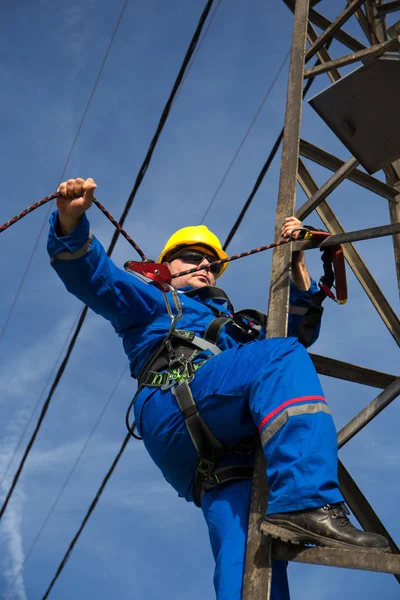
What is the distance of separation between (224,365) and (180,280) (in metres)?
1.45

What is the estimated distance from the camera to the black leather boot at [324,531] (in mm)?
2873

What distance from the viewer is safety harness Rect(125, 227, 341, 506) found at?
3.45 m

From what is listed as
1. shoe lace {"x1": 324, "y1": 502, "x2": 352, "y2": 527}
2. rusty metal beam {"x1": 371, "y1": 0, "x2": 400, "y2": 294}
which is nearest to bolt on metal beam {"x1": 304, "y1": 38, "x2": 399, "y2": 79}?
rusty metal beam {"x1": 371, "y1": 0, "x2": 400, "y2": 294}

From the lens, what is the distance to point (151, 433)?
3617 mm

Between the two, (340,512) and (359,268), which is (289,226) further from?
(340,512)

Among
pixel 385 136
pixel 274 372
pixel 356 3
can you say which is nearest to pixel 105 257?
pixel 274 372

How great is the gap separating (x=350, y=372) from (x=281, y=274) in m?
1.04

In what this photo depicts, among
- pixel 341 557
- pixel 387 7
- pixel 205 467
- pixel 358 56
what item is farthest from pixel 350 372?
pixel 387 7

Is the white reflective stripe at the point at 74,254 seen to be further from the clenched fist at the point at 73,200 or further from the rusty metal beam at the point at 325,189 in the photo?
the rusty metal beam at the point at 325,189

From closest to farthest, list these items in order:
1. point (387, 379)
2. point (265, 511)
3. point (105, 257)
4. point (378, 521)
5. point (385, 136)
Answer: point (265, 511), point (105, 257), point (378, 521), point (387, 379), point (385, 136)

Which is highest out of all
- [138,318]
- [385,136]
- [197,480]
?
[385,136]

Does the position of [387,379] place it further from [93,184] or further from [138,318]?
[93,184]

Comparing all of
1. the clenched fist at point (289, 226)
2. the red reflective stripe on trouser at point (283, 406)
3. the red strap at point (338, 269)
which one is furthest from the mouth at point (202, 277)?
the red reflective stripe on trouser at point (283, 406)

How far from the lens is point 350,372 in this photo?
4.65 m
